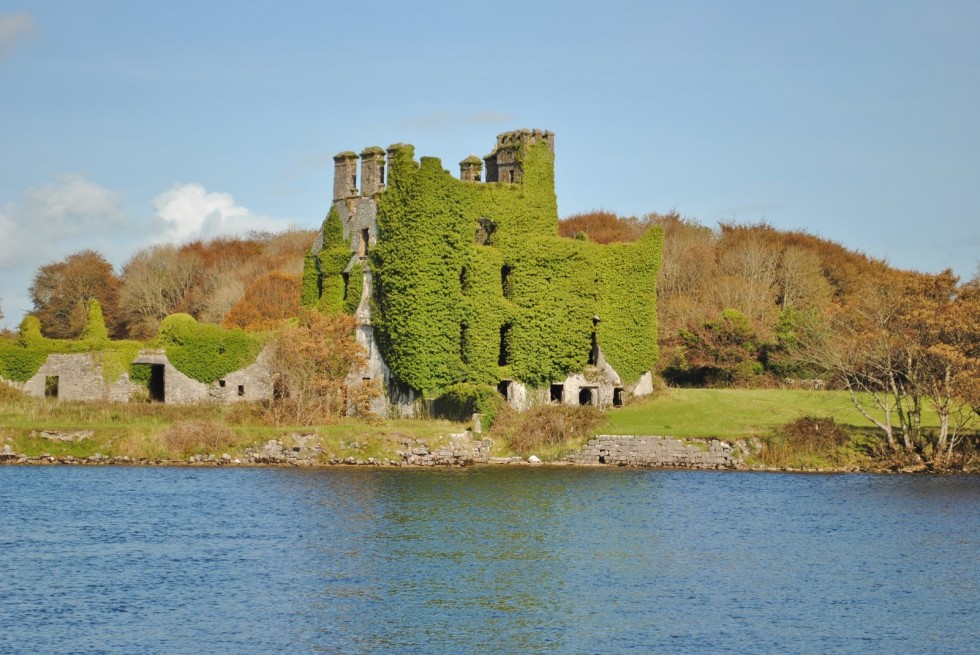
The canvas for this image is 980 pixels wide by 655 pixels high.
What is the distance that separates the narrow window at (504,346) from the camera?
52.0 metres

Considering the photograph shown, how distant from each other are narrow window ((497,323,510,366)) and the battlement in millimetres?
6152

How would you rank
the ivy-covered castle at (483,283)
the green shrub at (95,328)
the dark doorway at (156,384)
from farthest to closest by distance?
the green shrub at (95,328), the dark doorway at (156,384), the ivy-covered castle at (483,283)

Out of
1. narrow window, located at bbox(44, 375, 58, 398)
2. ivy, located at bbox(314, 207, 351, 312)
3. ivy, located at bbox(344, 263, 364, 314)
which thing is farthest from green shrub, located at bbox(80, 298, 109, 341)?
ivy, located at bbox(344, 263, 364, 314)

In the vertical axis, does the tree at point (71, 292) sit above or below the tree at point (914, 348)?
above

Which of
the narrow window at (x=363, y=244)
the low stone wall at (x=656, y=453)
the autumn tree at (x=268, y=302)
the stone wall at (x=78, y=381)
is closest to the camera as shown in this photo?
the low stone wall at (x=656, y=453)

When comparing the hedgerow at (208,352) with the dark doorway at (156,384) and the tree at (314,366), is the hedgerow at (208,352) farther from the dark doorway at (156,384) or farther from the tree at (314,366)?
the tree at (314,366)

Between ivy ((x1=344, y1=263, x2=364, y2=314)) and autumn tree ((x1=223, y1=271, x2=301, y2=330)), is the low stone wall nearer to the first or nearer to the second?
ivy ((x1=344, y1=263, x2=364, y2=314))

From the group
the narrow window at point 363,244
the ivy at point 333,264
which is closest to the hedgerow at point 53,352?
the ivy at point 333,264

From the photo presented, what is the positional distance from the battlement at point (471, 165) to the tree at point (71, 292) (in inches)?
1549

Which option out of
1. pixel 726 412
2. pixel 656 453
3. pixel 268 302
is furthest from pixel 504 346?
pixel 268 302

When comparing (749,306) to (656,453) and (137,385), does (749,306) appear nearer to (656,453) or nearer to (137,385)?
(656,453)

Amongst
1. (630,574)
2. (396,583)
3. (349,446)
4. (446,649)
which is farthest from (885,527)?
(349,446)

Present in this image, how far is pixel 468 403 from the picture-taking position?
160ft

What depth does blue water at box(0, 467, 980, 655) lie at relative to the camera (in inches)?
888
